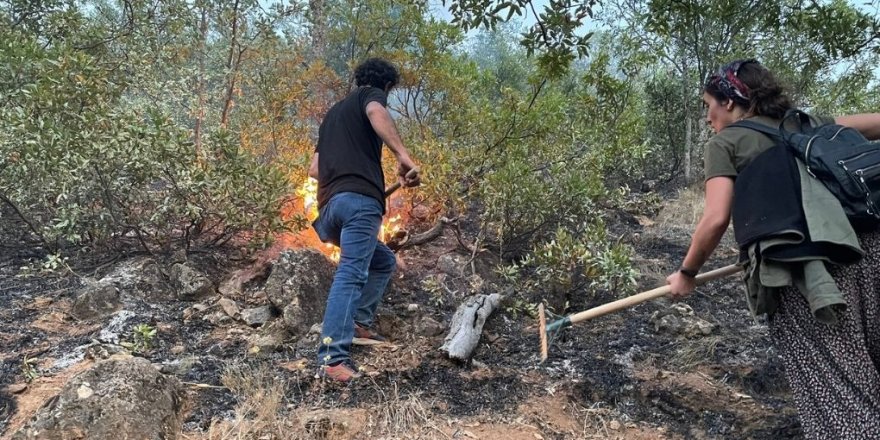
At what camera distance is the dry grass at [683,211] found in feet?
23.6

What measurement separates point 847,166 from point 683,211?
5978 millimetres

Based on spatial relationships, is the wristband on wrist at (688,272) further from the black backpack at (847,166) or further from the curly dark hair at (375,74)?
the curly dark hair at (375,74)

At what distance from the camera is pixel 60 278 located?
4.58m

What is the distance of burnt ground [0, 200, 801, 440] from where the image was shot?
2.68 meters

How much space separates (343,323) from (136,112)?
8.77 ft

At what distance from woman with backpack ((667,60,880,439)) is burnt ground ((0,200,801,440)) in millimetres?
667

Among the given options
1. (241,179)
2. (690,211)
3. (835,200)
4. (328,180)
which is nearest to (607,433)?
(835,200)

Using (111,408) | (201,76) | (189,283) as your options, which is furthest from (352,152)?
(201,76)

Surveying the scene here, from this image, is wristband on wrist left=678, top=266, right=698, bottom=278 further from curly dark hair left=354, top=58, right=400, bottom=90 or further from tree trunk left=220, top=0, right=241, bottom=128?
tree trunk left=220, top=0, right=241, bottom=128

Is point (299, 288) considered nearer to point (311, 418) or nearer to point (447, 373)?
point (447, 373)

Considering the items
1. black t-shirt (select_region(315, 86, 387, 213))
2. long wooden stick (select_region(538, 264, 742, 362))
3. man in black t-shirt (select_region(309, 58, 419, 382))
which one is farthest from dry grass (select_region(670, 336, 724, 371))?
black t-shirt (select_region(315, 86, 387, 213))

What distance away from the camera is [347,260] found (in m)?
3.24

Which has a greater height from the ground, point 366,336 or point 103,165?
point 103,165

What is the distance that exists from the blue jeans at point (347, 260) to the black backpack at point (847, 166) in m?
2.05
